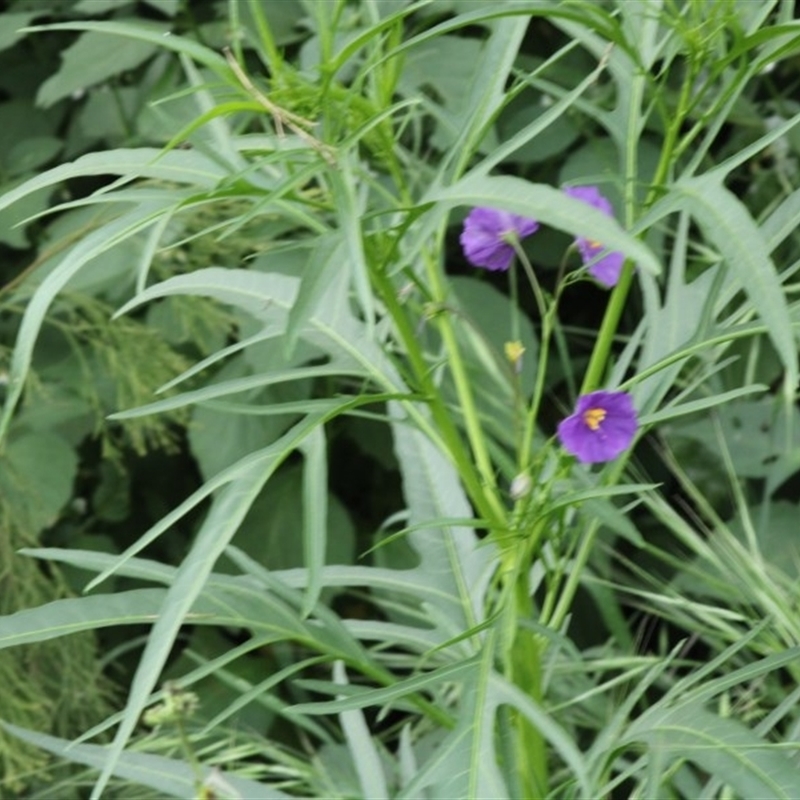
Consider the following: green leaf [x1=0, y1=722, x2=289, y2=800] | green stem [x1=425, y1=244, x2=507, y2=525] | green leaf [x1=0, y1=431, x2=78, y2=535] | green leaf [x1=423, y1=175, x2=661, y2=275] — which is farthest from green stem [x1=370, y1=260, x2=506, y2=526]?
green leaf [x1=0, y1=431, x2=78, y2=535]

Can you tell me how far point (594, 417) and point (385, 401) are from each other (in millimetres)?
185

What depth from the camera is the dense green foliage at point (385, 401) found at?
2.24 ft

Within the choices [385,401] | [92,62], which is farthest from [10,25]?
[385,401]

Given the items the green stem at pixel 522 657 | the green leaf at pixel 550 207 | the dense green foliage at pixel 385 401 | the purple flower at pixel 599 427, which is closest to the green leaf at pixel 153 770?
the dense green foliage at pixel 385 401

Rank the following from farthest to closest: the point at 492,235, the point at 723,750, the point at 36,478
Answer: the point at 36,478, the point at 492,235, the point at 723,750

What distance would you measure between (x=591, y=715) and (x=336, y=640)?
0.70 m

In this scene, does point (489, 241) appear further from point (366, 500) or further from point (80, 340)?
point (366, 500)

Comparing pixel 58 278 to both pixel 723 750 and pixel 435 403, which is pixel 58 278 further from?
pixel 723 750

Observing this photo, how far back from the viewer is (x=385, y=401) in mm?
920

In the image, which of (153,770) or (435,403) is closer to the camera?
(435,403)

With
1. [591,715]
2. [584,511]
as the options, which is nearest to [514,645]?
[584,511]

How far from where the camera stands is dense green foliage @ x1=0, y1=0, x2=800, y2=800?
0.68 meters

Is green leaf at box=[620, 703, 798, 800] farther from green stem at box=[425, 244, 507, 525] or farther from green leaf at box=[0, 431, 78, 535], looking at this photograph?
green leaf at box=[0, 431, 78, 535]

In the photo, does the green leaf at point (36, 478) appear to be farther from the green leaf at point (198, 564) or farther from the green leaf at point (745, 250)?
the green leaf at point (745, 250)
